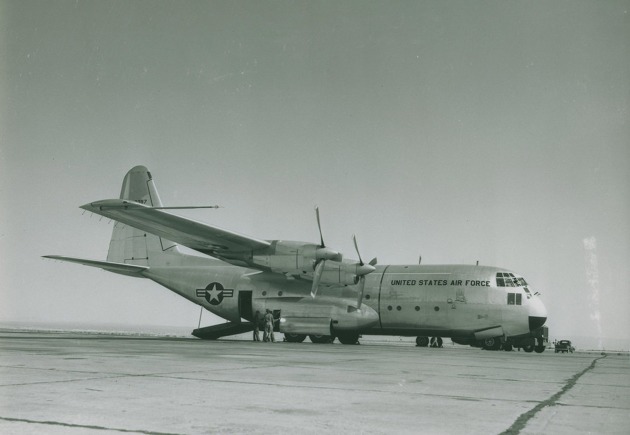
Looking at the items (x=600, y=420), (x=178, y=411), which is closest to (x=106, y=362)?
(x=178, y=411)

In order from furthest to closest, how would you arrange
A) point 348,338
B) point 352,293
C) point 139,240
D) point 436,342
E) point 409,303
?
point 139,240 → point 436,342 → point 348,338 → point 352,293 → point 409,303

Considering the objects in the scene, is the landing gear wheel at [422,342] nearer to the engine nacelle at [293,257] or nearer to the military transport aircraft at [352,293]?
the military transport aircraft at [352,293]

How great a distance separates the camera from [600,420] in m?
5.19

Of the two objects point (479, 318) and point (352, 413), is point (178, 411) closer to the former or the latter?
point (352, 413)

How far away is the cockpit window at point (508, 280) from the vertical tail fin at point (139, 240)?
49.6 feet

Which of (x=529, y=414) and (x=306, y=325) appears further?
(x=306, y=325)

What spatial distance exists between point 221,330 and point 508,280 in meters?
12.8

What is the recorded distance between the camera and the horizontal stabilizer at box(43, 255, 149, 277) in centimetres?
2519

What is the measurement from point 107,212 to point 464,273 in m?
13.7

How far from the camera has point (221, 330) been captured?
2752 centimetres

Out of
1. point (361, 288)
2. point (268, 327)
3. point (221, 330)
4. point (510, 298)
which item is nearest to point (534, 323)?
point (510, 298)

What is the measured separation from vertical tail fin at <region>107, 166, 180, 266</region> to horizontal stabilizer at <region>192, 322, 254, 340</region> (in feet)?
13.3

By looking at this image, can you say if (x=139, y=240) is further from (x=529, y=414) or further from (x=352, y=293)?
(x=529, y=414)

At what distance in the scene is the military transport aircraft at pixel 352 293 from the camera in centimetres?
2297
